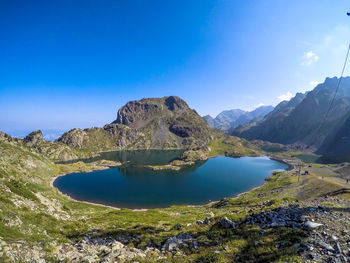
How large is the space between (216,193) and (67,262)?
415ft

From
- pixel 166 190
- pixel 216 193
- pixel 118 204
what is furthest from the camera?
pixel 166 190

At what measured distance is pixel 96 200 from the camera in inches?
4230

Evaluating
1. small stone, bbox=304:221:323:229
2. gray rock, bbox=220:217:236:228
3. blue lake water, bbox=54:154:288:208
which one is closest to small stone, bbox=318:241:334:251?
small stone, bbox=304:221:323:229

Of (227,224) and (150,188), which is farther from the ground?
(227,224)

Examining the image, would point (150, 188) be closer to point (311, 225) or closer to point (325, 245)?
point (311, 225)

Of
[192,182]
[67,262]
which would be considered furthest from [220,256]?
[192,182]

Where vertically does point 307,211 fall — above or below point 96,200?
above

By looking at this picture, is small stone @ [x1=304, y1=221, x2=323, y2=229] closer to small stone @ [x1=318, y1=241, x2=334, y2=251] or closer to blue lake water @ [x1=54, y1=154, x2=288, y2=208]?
small stone @ [x1=318, y1=241, x2=334, y2=251]

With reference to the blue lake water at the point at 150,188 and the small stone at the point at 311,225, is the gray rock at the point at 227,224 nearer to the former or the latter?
the small stone at the point at 311,225

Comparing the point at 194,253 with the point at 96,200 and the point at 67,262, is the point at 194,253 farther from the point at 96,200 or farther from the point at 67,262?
the point at 96,200

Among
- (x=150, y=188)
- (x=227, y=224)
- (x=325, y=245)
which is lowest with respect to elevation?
(x=150, y=188)

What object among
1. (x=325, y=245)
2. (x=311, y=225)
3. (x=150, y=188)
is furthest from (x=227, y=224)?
(x=150, y=188)

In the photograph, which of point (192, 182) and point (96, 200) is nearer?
point (96, 200)

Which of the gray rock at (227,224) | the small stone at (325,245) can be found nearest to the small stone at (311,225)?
the small stone at (325,245)
